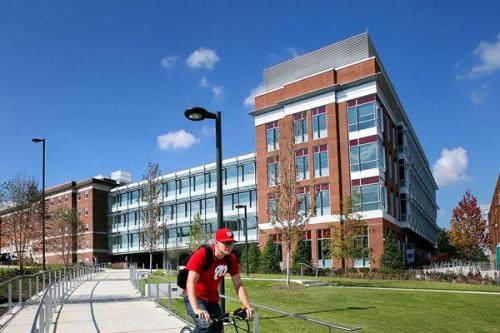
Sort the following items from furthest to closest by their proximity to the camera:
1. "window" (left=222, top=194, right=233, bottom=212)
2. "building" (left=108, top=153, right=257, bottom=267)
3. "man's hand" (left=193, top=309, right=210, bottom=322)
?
"window" (left=222, top=194, right=233, bottom=212) → "building" (left=108, top=153, right=257, bottom=267) → "man's hand" (left=193, top=309, right=210, bottom=322)

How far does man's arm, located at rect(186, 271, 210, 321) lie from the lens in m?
5.41

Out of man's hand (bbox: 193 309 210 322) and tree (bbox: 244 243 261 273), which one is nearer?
man's hand (bbox: 193 309 210 322)

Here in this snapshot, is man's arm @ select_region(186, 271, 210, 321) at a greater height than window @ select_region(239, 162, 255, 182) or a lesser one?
lesser

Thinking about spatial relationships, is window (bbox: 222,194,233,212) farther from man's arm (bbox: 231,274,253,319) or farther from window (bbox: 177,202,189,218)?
man's arm (bbox: 231,274,253,319)

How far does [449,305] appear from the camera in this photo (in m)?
16.9

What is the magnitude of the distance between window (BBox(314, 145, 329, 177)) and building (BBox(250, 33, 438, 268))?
9 cm

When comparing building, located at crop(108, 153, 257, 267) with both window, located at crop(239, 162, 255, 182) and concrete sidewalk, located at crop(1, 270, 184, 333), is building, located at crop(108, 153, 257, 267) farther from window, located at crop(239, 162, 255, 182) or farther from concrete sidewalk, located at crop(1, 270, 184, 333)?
concrete sidewalk, located at crop(1, 270, 184, 333)

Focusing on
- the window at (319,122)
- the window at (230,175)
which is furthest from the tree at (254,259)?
the window at (230,175)

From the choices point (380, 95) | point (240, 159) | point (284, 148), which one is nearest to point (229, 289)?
point (284, 148)

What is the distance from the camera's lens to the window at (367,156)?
148 feet

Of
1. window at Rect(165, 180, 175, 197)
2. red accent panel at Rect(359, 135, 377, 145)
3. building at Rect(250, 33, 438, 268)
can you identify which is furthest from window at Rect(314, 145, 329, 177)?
window at Rect(165, 180, 175, 197)

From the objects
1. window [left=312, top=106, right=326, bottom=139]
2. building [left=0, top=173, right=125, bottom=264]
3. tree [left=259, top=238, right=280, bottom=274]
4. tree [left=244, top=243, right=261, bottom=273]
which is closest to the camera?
tree [left=259, top=238, right=280, bottom=274]

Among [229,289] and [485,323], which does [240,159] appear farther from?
[485,323]

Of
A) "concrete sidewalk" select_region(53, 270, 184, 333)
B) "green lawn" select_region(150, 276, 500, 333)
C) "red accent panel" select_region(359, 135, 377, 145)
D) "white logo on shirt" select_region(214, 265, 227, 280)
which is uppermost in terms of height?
"red accent panel" select_region(359, 135, 377, 145)
